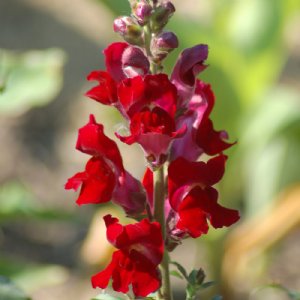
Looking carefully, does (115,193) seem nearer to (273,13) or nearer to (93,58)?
(273,13)

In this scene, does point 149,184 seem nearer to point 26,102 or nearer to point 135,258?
point 135,258

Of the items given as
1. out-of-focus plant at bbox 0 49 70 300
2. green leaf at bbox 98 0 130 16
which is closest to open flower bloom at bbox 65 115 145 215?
out-of-focus plant at bbox 0 49 70 300

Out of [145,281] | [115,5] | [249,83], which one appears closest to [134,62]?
[145,281]

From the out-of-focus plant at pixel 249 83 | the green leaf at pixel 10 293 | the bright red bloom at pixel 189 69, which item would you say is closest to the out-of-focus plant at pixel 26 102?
the green leaf at pixel 10 293

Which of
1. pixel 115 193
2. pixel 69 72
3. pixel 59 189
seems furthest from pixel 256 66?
pixel 115 193

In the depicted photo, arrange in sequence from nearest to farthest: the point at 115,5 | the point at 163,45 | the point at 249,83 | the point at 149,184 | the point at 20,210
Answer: the point at 163,45 < the point at 149,184 < the point at 20,210 < the point at 115,5 < the point at 249,83

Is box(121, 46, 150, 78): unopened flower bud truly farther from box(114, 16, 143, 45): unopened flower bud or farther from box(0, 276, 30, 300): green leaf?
box(0, 276, 30, 300): green leaf
